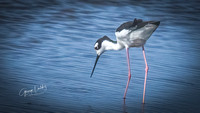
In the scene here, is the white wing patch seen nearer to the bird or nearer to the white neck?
the bird

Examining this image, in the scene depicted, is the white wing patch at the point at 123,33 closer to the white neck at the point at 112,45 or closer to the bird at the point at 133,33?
the bird at the point at 133,33

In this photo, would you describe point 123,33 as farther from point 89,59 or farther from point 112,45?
point 89,59

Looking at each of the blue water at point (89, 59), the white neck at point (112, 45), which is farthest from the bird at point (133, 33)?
the blue water at point (89, 59)

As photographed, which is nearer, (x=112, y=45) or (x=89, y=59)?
(x=112, y=45)

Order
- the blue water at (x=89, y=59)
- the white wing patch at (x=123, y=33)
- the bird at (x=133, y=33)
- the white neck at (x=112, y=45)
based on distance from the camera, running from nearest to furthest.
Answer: the blue water at (x=89, y=59) < the bird at (x=133, y=33) < the white wing patch at (x=123, y=33) < the white neck at (x=112, y=45)

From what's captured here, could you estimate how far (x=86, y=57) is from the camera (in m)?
6.88

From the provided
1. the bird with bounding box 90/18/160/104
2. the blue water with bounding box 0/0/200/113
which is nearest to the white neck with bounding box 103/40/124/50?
the bird with bounding box 90/18/160/104

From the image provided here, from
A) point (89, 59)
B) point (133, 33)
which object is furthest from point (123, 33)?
point (89, 59)

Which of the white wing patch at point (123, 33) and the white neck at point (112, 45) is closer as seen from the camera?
the white wing patch at point (123, 33)

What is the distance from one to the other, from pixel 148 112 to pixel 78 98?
2.87 feet

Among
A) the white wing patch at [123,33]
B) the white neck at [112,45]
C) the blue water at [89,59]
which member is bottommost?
the blue water at [89,59]

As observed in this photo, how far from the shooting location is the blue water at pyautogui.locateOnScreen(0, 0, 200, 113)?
5057mm

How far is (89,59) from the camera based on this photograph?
6801 millimetres

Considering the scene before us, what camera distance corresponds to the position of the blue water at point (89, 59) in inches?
199
